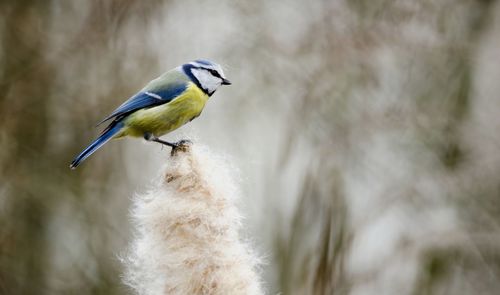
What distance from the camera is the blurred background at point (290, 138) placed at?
506cm

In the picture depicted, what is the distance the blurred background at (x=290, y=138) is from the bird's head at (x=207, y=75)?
1.89 meters

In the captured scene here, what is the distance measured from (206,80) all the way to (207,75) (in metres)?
0.02

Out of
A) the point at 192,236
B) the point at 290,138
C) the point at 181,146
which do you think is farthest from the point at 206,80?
the point at 290,138

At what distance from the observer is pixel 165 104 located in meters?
2.98

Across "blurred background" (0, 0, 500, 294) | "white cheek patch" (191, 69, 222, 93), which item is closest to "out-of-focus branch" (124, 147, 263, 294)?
"white cheek patch" (191, 69, 222, 93)

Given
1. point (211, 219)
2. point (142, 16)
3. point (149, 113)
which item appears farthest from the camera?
point (142, 16)

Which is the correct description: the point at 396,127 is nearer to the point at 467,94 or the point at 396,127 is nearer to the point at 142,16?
the point at 467,94

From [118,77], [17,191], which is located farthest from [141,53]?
[17,191]

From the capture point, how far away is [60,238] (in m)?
5.20

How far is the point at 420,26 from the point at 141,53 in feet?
6.73

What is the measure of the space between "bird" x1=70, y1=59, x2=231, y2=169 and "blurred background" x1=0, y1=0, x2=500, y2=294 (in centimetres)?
190

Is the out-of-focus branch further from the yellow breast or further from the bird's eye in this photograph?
the bird's eye

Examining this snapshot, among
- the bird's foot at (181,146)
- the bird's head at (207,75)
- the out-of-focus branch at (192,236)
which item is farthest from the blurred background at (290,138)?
the out-of-focus branch at (192,236)

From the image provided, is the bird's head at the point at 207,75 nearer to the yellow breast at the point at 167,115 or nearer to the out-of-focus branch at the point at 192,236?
the yellow breast at the point at 167,115
